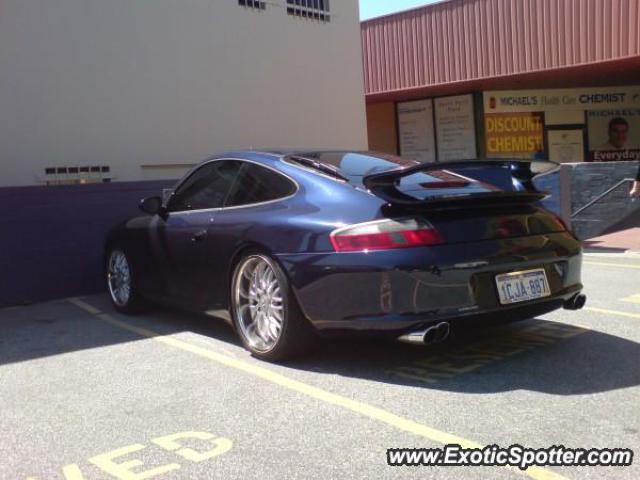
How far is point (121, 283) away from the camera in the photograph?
6793 millimetres

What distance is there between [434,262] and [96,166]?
622cm

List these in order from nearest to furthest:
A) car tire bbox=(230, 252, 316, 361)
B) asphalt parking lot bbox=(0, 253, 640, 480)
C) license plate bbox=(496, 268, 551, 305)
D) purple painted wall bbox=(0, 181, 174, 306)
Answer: asphalt parking lot bbox=(0, 253, 640, 480)
license plate bbox=(496, 268, 551, 305)
car tire bbox=(230, 252, 316, 361)
purple painted wall bbox=(0, 181, 174, 306)

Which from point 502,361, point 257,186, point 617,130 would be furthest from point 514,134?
point 502,361

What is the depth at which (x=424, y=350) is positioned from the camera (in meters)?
4.94

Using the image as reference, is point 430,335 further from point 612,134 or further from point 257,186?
point 612,134

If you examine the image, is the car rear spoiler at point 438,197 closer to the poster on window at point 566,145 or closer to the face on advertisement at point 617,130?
the poster on window at point 566,145

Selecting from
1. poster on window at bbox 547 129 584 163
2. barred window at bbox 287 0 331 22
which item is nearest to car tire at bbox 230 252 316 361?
barred window at bbox 287 0 331 22

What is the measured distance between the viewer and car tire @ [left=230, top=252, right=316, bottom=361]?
4574 millimetres

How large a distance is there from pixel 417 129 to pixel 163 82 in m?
11.9

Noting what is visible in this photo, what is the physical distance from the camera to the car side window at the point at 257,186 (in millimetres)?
4938

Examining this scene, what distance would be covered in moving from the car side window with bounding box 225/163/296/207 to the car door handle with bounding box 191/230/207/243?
273 millimetres

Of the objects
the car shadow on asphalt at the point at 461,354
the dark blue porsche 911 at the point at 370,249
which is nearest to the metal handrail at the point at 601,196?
the car shadow on asphalt at the point at 461,354

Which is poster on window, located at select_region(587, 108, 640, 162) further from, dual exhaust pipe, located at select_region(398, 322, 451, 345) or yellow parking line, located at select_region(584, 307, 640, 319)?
dual exhaust pipe, located at select_region(398, 322, 451, 345)

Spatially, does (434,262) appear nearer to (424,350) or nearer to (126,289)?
(424,350)
